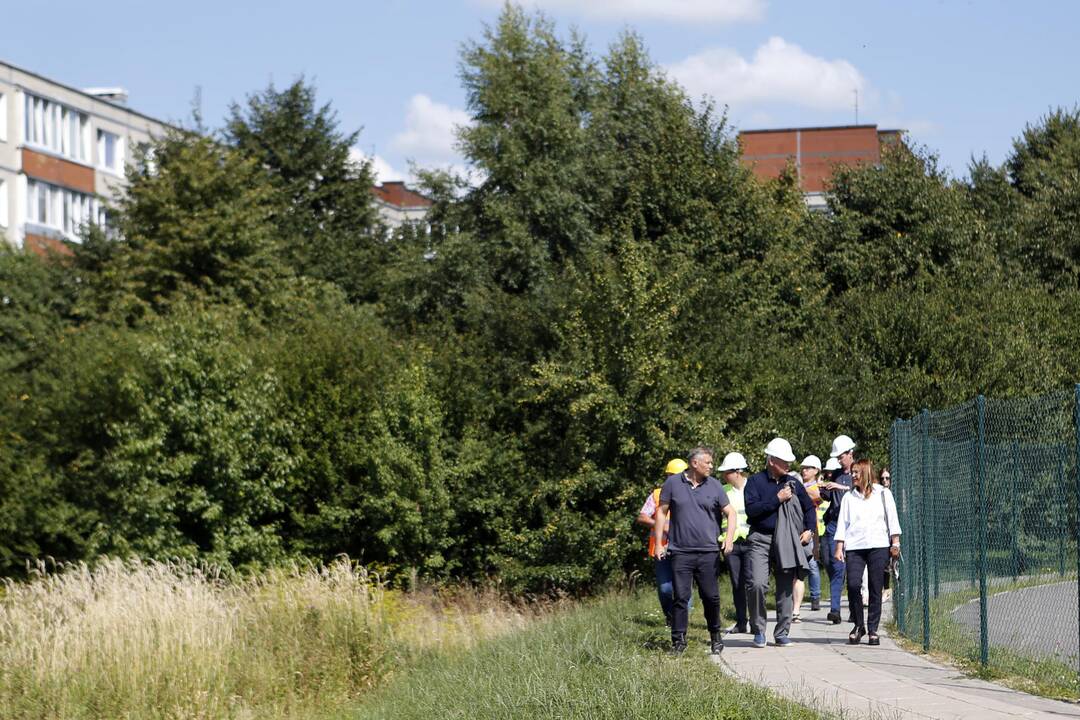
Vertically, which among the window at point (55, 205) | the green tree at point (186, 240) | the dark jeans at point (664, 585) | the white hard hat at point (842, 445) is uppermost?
the window at point (55, 205)

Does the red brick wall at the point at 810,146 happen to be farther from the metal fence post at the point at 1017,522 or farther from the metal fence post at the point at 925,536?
the metal fence post at the point at 1017,522

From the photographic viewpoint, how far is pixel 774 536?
1377 centimetres

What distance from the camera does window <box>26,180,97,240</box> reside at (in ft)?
179

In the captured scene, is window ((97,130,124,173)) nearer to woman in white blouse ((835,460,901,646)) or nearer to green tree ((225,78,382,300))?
green tree ((225,78,382,300))

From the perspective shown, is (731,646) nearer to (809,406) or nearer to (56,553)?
(809,406)

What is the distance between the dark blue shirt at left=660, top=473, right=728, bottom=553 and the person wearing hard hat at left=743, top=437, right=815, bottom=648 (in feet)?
2.63

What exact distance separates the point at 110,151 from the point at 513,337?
32.5 metres

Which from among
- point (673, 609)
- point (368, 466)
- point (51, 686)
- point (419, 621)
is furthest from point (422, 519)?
point (673, 609)

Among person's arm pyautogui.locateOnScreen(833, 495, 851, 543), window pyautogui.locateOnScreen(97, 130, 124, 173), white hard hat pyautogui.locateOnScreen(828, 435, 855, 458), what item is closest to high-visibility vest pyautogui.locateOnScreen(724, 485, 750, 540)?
person's arm pyautogui.locateOnScreen(833, 495, 851, 543)

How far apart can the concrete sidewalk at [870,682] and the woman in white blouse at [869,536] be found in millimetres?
483

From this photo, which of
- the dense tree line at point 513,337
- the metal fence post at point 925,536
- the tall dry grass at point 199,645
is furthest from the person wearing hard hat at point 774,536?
the dense tree line at point 513,337

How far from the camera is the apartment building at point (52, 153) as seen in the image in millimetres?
53062

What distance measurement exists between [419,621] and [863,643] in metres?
6.95

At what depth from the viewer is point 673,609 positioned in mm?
12953
